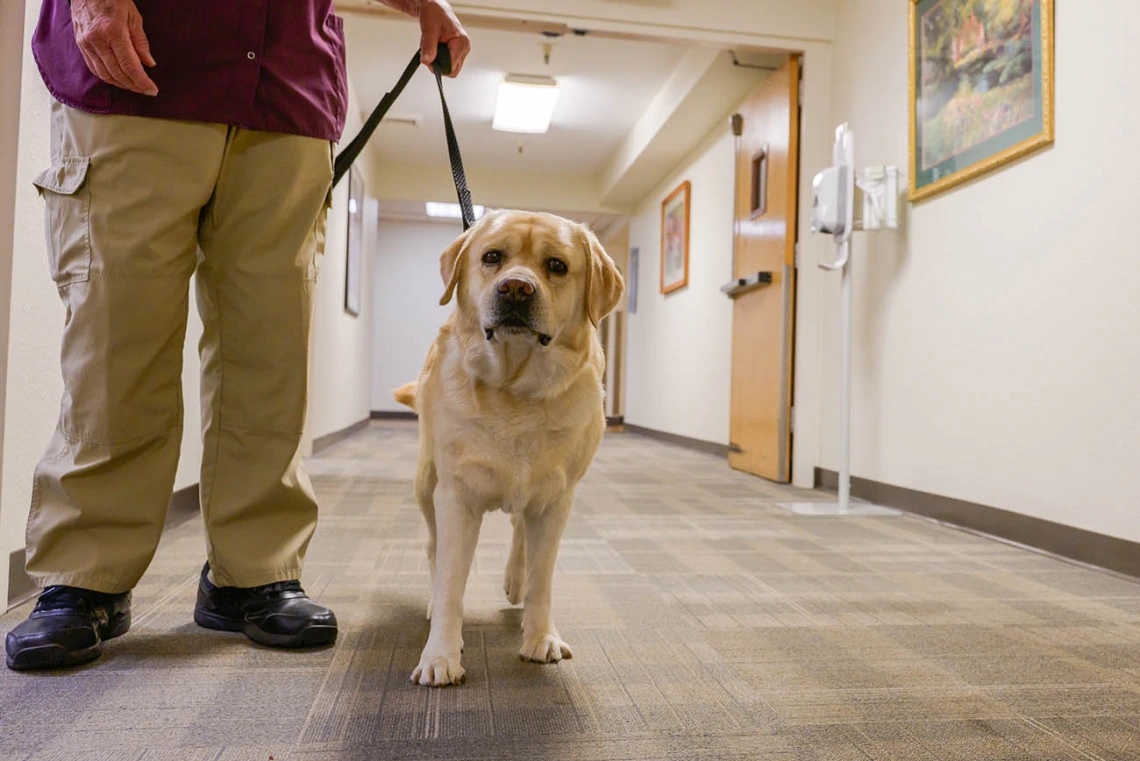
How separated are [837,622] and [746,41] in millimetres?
3348

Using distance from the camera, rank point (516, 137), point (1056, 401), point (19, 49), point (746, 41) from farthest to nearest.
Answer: point (516, 137) < point (746, 41) < point (1056, 401) < point (19, 49)

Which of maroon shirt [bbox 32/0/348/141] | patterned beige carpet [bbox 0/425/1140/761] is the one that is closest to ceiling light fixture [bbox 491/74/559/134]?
patterned beige carpet [bbox 0/425/1140/761]

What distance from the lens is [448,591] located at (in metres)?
1.29

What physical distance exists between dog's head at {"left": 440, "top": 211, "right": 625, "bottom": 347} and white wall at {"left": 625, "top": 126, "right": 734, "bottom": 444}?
13.4ft

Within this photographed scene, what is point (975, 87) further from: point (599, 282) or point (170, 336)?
point (170, 336)

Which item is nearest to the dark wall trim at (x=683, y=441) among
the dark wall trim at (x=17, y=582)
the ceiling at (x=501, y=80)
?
the ceiling at (x=501, y=80)

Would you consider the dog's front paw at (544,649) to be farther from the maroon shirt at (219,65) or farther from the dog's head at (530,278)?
the maroon shirt at (219,65)

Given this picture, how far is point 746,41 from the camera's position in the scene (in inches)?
161

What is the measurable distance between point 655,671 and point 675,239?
19.9 feet

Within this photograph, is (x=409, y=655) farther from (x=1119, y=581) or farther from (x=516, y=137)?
(x=516, y=137)

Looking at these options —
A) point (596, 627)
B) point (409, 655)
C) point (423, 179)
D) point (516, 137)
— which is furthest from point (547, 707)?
point (423, 179)

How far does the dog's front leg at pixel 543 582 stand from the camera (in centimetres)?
138

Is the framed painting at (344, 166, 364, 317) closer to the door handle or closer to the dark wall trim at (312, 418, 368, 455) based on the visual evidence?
the dark wall trim at (312, 418, 368, 455)

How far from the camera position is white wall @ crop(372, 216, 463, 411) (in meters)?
10.3
